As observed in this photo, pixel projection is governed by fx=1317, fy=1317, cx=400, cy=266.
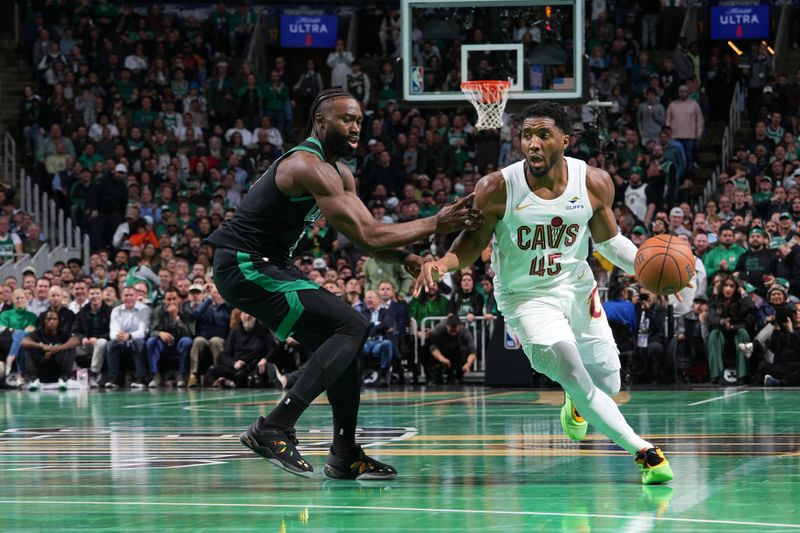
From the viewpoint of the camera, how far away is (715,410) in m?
12.8

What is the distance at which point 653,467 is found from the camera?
711 centimetres

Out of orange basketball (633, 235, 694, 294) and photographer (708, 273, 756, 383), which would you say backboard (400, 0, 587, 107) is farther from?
orange basketball (633, 235, 694, 294)

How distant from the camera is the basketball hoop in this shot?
18.0 meters

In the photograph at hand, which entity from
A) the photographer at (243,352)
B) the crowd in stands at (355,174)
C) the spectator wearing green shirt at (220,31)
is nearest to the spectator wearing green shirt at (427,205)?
the crowd in stands at (355,174)

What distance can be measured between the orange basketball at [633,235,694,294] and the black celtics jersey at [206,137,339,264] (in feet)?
6.59

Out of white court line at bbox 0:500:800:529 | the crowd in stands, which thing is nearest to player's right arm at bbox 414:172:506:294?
white court line at bbox 0:500:800:529

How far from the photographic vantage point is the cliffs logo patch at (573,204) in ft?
25.7

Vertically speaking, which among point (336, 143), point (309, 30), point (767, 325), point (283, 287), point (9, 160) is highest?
point (309, 30)

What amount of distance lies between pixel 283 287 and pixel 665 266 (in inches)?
90.1

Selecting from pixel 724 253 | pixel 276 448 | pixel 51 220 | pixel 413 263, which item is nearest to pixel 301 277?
pixel 413 263

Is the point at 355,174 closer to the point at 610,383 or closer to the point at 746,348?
the point at 746,348

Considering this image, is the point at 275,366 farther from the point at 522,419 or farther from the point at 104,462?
the point at 104,462

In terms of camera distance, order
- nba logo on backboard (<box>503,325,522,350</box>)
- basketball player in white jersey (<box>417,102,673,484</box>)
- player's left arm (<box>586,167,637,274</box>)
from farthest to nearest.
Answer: nba logo on backboard (<box>503,325,522,350</box>)
player's left arm (<box>586,167,637,274</box>)
basketball player in white jersey (<box>417,102,673,484</box>)

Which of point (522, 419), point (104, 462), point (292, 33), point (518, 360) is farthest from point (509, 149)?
point (104, 462)
